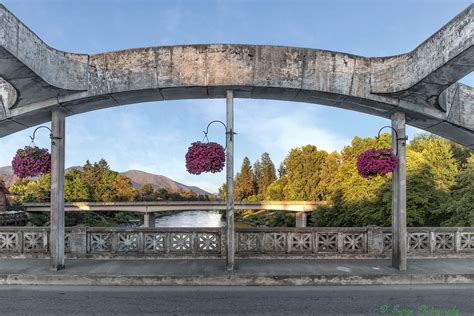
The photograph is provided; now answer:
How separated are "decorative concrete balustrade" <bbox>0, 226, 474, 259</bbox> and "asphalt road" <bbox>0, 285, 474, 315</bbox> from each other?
2253 mm

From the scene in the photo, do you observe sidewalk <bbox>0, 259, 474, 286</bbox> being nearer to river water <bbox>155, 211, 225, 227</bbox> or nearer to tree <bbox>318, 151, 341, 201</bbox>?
tree <bbox>318, 151, 341, 201</bbox>

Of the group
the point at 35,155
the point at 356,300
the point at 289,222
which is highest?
the point at 35,155

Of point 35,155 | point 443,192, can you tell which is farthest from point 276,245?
point 443,192

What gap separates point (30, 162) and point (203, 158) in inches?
159

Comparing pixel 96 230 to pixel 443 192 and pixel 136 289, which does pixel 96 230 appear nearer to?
pixel 136 289

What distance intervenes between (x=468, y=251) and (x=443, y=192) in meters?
13.4

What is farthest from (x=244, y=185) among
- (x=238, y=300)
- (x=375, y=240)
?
(x=238, y=300)

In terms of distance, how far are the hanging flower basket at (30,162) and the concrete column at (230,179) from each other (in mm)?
4334

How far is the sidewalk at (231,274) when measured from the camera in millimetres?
7496

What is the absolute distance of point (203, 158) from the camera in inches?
298

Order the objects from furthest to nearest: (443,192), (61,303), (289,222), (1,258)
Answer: (289,222) → (443,192) → (1,258) → (61,303)

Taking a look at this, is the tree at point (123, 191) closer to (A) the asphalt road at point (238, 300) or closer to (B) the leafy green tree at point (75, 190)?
(B) the leafy green tree at point (75, 190)

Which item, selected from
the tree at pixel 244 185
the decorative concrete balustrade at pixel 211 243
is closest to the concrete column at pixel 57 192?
the decorative concrete balustrade at pixel 211 243

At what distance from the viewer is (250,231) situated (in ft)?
31.9
